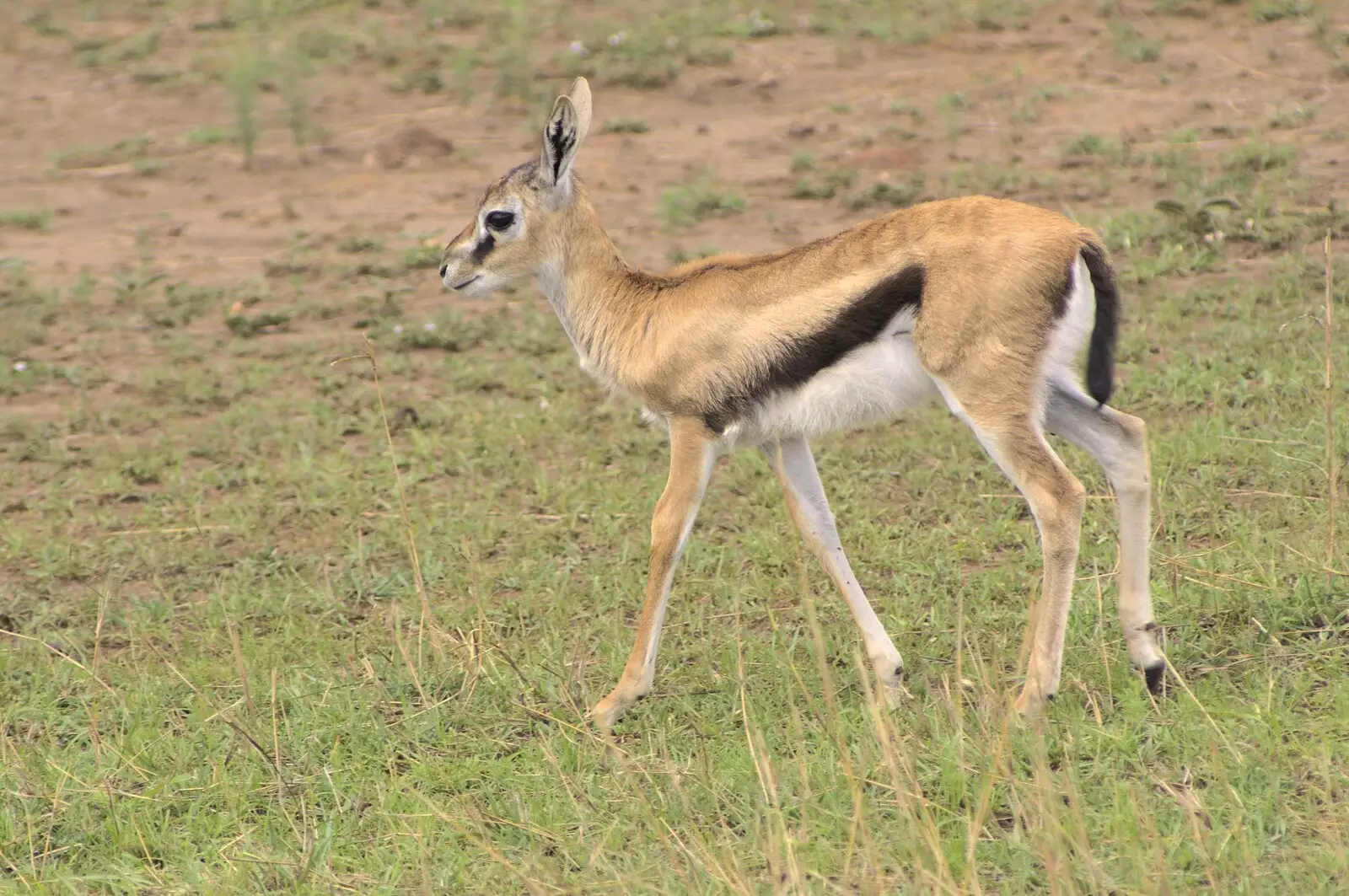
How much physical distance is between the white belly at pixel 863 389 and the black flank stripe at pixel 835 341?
0.02 meters

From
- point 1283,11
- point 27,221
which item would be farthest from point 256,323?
point 1283,11

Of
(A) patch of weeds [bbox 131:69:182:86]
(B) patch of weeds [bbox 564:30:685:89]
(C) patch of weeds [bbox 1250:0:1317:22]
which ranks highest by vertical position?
(C) patch of weeds [bbox 1250:0:1317:22]

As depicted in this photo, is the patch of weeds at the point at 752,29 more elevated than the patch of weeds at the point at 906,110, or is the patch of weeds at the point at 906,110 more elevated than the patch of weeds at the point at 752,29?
the patch of weeds at the point at 752,29

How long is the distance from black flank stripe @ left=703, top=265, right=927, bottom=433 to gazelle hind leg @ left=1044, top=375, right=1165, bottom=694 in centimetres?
46

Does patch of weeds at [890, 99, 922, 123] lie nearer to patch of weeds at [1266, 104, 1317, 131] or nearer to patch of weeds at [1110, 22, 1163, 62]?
patch of weeds at [1110, 22, 1163, 62]

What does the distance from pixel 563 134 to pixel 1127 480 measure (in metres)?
2.00

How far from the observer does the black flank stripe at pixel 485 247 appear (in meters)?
5.11

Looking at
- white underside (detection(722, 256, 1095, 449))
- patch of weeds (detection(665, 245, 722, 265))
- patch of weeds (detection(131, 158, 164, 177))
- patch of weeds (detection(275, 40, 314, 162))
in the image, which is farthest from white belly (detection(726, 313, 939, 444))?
patch of weeds (detection(131, 158, 164, 177))

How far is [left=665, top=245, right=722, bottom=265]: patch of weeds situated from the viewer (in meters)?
8.20

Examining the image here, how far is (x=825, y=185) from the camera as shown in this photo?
9.05 metres

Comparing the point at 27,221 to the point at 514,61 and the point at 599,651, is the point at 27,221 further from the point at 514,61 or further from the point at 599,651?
the point at 599,651

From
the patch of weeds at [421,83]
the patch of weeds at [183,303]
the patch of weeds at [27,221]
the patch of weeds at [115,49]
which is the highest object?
the patch of weeds at [421,83]

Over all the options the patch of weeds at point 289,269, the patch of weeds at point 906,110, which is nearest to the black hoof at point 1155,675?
the patch of weeds at point 289,269

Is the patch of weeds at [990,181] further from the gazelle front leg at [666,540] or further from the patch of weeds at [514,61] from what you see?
the gazelle front leg at [666,540]
